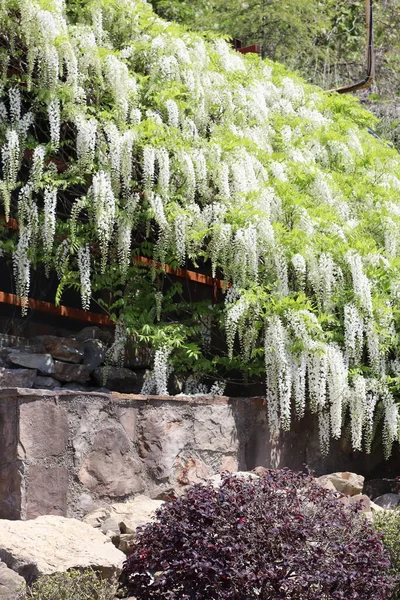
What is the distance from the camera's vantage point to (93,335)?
22.2 feet

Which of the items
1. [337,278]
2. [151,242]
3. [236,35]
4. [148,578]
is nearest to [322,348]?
[337,278]

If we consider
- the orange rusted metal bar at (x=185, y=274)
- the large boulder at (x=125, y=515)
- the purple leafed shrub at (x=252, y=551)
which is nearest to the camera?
the purple leafed shrub at (x=252, y=551)

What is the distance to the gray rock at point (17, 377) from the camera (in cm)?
584

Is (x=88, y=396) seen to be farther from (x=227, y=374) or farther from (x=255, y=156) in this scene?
(x=255, y=156)

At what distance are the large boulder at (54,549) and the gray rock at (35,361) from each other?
5.39 feet

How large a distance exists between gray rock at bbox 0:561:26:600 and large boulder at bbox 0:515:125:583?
10cm

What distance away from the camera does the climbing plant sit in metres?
6.45

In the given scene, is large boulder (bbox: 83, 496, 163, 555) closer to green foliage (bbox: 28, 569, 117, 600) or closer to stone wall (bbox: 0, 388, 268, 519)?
stone wall (bbox: 0, 388, 268, 519)

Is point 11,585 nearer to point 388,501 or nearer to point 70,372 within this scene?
point 70,372

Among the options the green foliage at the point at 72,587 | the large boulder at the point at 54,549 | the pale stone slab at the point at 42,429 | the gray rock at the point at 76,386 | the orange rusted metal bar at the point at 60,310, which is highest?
the orange rusted metal bar at the point at 60,310

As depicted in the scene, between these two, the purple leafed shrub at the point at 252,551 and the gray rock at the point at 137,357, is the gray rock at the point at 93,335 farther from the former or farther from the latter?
the purple leafed shrub at the point at 252,551

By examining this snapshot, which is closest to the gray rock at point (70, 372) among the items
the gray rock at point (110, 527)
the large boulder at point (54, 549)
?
the gray rock at point (110, 527)

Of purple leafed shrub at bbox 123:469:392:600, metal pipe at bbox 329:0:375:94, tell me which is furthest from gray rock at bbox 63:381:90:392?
metal pipe at bbox 329:0:375:94

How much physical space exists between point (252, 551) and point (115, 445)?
1.70m
